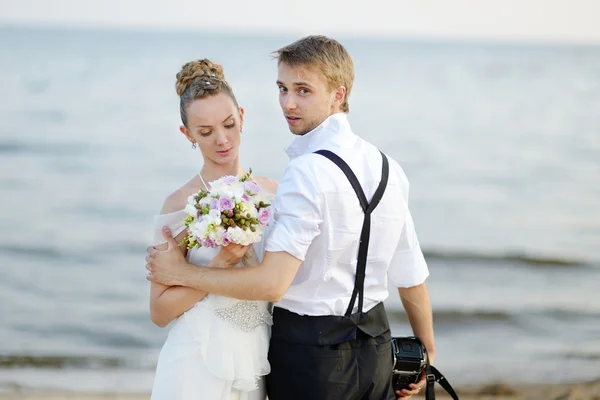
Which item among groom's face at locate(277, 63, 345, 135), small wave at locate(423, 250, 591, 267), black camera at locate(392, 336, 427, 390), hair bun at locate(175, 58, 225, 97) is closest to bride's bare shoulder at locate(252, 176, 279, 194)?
hair bun at locate(175, 58, 225, 97)

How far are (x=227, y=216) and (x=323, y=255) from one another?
13.8 inches

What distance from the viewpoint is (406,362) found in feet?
10.4

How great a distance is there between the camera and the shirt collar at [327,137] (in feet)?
9.51

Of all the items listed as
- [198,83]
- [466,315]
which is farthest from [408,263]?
[466,315]

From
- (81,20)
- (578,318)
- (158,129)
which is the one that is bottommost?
(578,318)

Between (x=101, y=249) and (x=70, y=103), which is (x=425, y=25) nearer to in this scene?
(x=70, y=103)

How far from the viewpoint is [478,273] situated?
1155 cm

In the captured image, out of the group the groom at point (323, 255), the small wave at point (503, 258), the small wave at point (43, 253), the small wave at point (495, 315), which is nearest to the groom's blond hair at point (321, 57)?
the groom at point (323, 255)

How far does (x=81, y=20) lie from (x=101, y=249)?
1921 centimetres

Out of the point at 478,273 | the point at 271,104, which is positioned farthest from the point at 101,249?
the point at 271,104

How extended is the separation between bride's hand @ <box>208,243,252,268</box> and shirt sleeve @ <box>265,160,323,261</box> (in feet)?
0.52

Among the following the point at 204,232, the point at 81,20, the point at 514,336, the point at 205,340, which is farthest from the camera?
the point at 81,20

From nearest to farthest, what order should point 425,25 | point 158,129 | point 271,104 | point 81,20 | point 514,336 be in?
point 514,336 < point 158,129 < point 271,104 < point 81,20 < point 425,25

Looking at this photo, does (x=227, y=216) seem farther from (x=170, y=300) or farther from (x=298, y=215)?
(x=170, y=300)
